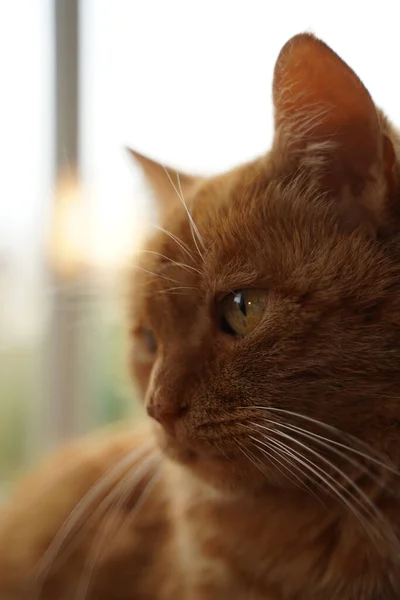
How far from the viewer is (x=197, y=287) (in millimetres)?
865

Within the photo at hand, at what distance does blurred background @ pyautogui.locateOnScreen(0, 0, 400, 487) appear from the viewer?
1333 millimetres

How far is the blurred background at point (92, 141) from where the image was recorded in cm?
133

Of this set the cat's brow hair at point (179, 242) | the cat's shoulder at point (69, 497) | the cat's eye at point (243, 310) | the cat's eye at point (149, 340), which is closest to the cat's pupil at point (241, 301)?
the cat's eye at point (243, 310)

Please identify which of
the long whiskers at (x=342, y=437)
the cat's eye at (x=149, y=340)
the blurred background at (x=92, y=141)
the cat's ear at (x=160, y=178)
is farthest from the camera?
the blurred background at (x=92, y=141)

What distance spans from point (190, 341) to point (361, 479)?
29 centimetres

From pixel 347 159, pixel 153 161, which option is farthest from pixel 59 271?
pixel 347 159

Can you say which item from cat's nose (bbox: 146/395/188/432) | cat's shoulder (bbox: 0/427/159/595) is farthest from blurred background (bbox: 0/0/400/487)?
cat's nose (bbox: 146/395/188/432)

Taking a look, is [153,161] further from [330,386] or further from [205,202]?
[330,386]

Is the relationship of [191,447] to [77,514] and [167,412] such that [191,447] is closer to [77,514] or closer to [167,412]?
[167,412]

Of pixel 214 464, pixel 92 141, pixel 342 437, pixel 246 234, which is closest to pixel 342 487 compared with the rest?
pixel 342 437

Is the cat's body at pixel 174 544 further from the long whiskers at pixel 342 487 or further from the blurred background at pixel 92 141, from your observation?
the blurred background at pixel 92 141

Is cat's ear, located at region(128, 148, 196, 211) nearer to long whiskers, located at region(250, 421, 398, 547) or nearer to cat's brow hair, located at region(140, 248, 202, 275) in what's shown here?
cat's brow hair, located at region(140, 248, 202, 275)

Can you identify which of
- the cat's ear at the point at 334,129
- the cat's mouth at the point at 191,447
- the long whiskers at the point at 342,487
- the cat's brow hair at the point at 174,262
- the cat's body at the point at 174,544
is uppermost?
the cat's ear at the point at 334,129

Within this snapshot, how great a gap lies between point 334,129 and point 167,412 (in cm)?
43
